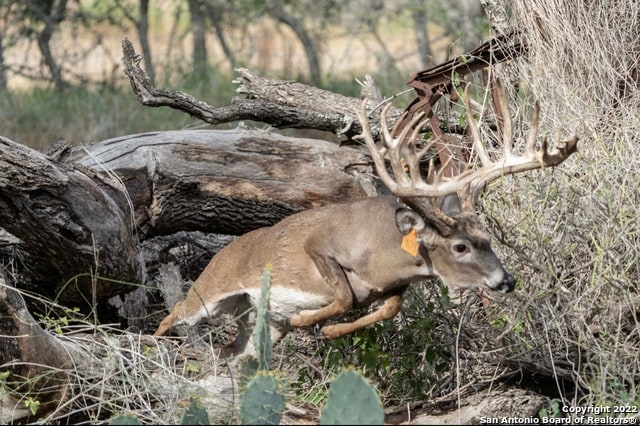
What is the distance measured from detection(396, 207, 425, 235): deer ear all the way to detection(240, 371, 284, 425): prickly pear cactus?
4.36 ft

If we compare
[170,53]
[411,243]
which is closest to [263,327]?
[411,243]

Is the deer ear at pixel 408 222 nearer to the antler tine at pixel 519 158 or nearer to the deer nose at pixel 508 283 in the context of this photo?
the antler tine at pixel 519 158

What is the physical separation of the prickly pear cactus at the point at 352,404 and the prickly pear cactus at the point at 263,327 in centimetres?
67

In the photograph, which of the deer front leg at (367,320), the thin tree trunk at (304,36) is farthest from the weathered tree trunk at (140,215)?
the thin tree trunk at (304,36)

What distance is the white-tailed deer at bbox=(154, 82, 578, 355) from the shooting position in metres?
5.91

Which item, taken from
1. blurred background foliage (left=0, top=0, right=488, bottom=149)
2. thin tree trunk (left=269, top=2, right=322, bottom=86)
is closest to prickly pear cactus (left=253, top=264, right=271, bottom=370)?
blurred background foliage (left=0, top=0, right=488, bottom=149)

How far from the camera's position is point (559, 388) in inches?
244

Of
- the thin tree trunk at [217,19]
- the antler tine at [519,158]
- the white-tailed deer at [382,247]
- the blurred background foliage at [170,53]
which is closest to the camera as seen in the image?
the antler tine at [519,158]

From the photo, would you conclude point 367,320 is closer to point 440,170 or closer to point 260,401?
point 440,170

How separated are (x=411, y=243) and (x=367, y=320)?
1.61 ft

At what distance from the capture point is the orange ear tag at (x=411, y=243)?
602 cm

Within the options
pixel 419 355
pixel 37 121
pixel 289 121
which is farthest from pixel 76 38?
pixel 419 355

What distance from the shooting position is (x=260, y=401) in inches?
198

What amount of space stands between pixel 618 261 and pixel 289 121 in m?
3.03
